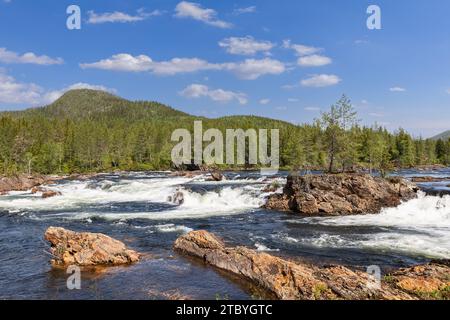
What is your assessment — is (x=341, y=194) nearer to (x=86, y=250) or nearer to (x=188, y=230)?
(x=188, y=230)

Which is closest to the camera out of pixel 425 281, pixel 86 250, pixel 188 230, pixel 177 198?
pixel 425 281

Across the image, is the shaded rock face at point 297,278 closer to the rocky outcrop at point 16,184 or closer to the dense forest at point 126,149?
the rocky outcrop at point 16,184

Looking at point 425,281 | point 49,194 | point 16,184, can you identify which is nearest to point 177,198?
point 49,194

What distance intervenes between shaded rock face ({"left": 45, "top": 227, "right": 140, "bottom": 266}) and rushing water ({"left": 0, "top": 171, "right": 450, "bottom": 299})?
936 mm

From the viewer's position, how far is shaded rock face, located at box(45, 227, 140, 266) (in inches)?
923

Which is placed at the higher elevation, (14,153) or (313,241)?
(14,153)

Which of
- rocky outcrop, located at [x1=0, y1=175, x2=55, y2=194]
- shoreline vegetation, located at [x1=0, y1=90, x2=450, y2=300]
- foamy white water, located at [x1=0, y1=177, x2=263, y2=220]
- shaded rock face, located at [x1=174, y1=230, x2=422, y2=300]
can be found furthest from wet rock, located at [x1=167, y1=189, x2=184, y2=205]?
rocky outcrop, located at [x1=0, y1=175, x2=55, y2=194]

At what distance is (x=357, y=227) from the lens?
36.0 metres

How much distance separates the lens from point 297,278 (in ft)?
57.9

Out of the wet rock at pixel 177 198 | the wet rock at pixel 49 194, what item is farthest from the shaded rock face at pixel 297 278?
the wet rock at pixel 49 194

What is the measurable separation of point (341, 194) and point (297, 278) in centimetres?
3025
